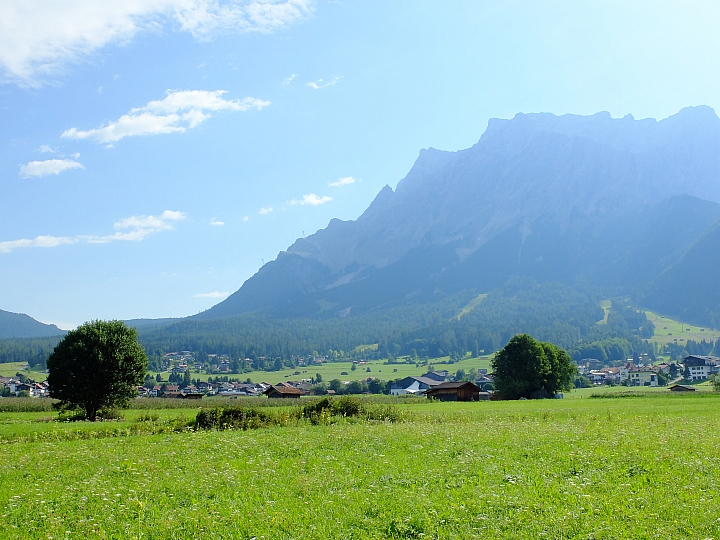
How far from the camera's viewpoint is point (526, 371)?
9038 cm

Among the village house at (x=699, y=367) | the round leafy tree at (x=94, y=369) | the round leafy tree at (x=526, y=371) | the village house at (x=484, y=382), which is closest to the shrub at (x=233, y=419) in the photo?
the round leafy tree at (x=94, y=369)

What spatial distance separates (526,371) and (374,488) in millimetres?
79869

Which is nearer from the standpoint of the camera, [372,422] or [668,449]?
Answer: [668,449]

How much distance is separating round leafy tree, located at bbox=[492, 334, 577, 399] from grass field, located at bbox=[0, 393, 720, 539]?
67.5 metres

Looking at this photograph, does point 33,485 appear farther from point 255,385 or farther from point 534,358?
point 255,385

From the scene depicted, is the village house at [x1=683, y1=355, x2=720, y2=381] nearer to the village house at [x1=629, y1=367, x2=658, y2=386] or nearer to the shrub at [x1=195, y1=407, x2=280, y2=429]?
the village house at [x1=629, y1=367, x2=658, y2=386]

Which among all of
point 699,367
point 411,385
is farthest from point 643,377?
point 411,385

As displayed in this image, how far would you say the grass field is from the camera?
11.8 m

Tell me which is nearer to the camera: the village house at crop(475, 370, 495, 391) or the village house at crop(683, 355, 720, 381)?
the village house at crop(475, 370, 495, 391)

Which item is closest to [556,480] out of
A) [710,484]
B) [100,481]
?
[710,484]

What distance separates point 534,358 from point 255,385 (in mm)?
120248

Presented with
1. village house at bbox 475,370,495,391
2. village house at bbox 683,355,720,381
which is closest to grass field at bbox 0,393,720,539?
village house at bbox 475,370,495,391

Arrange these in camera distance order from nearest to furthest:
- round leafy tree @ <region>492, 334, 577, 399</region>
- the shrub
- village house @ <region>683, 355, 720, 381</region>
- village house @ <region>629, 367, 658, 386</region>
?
the shrub → round leafy tree @ <region>492, 334, 577, 399</region> → village house @ <region>629, 367, 658, 386</region> → village house @ <region>683, 355, 720, 381</region>

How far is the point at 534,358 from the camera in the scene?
295ft
